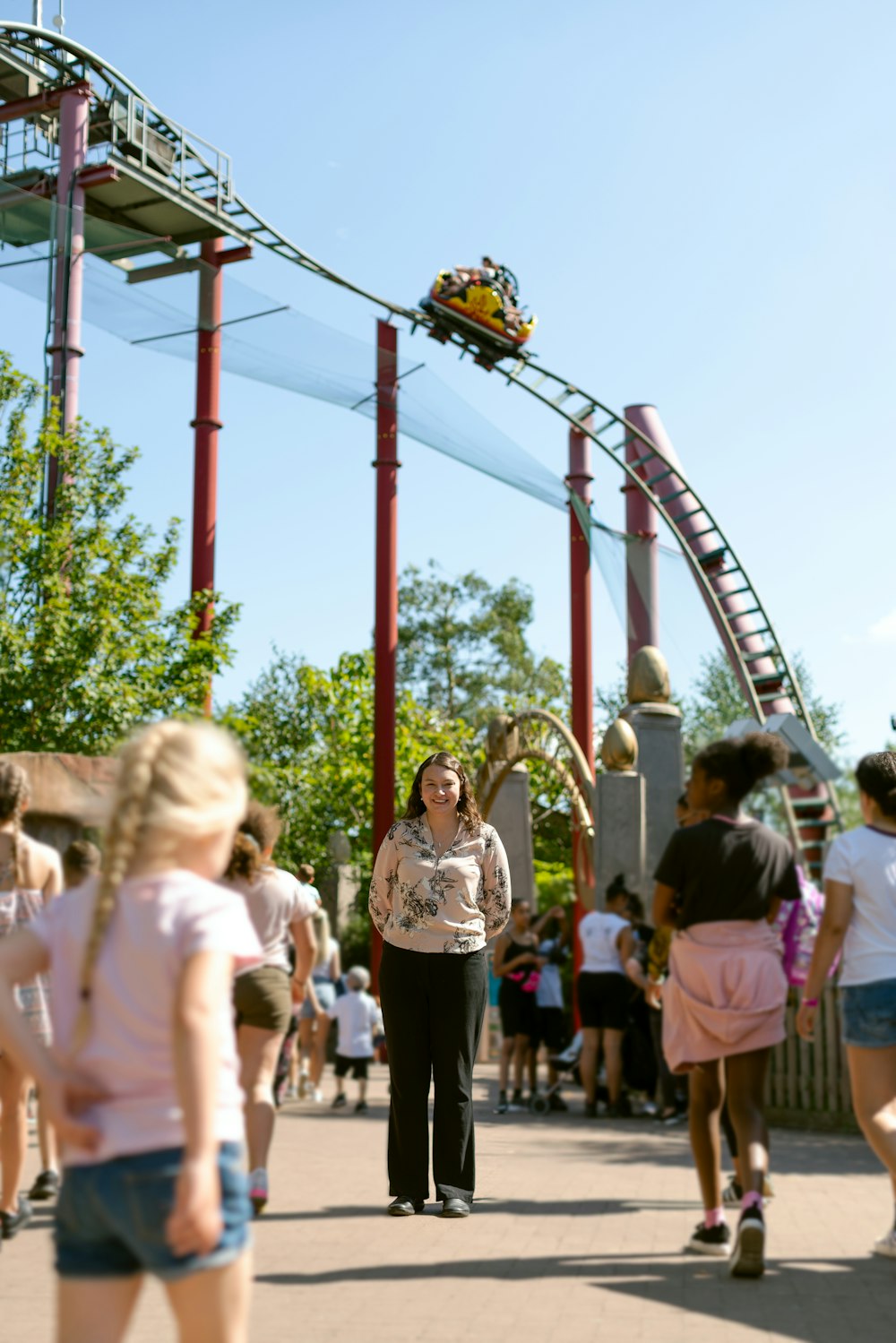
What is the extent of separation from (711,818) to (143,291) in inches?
494

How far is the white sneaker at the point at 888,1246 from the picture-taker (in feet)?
23.0

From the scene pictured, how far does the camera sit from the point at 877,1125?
5.32 m

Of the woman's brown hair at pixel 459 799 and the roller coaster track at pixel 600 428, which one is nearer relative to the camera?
the woman's brown hair at pixel 459 799

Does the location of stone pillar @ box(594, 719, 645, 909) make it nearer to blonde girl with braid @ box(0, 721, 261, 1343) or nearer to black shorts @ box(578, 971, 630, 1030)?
black shorts @ box(578, 971, 630, 1030)

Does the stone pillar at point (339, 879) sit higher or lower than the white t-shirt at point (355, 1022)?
higher

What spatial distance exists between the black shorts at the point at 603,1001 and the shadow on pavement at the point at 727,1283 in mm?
5030

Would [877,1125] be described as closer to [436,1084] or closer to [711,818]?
[711,818]

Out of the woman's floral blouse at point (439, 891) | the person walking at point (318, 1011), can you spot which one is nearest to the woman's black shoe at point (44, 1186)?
the person walking at point (318, 1011)

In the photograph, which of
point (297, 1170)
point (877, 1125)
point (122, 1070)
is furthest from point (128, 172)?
point (122, 1070)

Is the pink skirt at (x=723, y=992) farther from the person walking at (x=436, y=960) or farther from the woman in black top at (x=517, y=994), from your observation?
A: the woman in black top at (x=517, y=994)

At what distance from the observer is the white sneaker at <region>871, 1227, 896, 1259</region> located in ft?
23.0

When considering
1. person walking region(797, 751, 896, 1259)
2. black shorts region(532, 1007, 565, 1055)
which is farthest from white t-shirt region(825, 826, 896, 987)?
black shorts region(532, 1007, 565, 1055)

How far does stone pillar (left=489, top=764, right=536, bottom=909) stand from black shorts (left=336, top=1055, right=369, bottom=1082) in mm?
2289

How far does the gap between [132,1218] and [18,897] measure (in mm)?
3076
